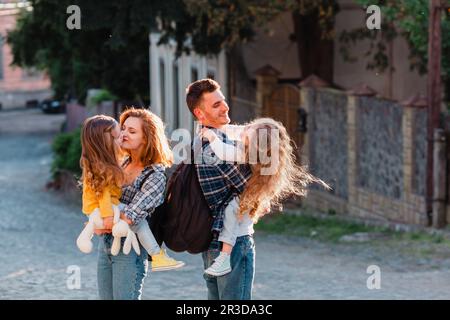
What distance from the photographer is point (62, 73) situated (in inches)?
1630

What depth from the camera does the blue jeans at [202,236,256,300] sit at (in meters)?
6.09

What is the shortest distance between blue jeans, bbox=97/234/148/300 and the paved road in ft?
12.5

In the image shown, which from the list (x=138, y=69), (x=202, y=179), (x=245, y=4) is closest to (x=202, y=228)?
(x=202, y=179)

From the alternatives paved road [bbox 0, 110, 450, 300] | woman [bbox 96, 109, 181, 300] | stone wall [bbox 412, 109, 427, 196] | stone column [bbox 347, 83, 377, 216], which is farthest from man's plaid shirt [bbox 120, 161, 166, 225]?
stone column [bbox 347, 83, 377, 216]

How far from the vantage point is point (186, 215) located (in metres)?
6.11

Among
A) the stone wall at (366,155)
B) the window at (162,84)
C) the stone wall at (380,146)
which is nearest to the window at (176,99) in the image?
the window at (162,84)

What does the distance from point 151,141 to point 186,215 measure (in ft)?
1.54

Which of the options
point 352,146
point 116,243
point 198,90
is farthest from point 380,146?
point 116,243

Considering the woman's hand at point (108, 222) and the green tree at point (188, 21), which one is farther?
the green tree at point (188, 21)

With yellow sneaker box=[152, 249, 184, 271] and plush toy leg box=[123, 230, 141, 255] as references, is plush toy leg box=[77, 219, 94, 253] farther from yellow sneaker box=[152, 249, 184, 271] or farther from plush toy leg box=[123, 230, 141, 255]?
yellow sneaker box=[152, 249, 184, 271]

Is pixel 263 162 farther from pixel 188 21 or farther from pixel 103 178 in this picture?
pixel 188 21

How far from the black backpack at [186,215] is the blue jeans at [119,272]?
213mm

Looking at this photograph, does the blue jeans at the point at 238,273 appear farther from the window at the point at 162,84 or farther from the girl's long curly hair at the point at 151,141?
the window at the point at 162,84

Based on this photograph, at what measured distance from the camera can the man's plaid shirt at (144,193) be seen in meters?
6.07
